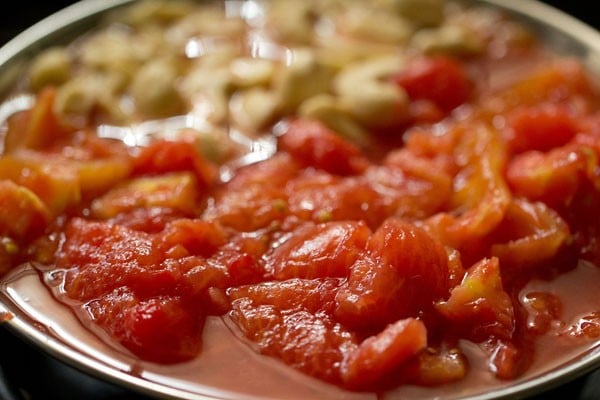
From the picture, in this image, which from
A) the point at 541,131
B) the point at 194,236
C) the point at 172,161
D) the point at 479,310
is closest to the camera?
the point at 479,310

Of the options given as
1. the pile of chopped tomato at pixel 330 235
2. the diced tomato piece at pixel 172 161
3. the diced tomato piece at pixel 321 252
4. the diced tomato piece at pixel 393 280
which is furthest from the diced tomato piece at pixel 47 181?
the diced tomato piece at pixel 393 280

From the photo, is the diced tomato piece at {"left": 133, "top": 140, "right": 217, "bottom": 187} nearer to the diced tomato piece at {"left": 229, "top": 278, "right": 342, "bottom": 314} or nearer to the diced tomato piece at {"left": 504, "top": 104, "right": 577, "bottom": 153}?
the diced tomato piece at {"left": 229, "top": 278, "right": 342, "bottom": 314}

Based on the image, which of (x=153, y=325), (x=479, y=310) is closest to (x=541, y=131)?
(x=479, y=310)

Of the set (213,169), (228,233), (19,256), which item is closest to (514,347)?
(228,233)

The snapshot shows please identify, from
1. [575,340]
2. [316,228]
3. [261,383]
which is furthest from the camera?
[316,228]

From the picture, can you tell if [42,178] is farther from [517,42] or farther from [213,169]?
[517,42]

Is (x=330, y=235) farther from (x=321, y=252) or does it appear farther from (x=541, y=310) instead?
(x=541, y=310)

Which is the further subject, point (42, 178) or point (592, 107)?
point (592, 107)
